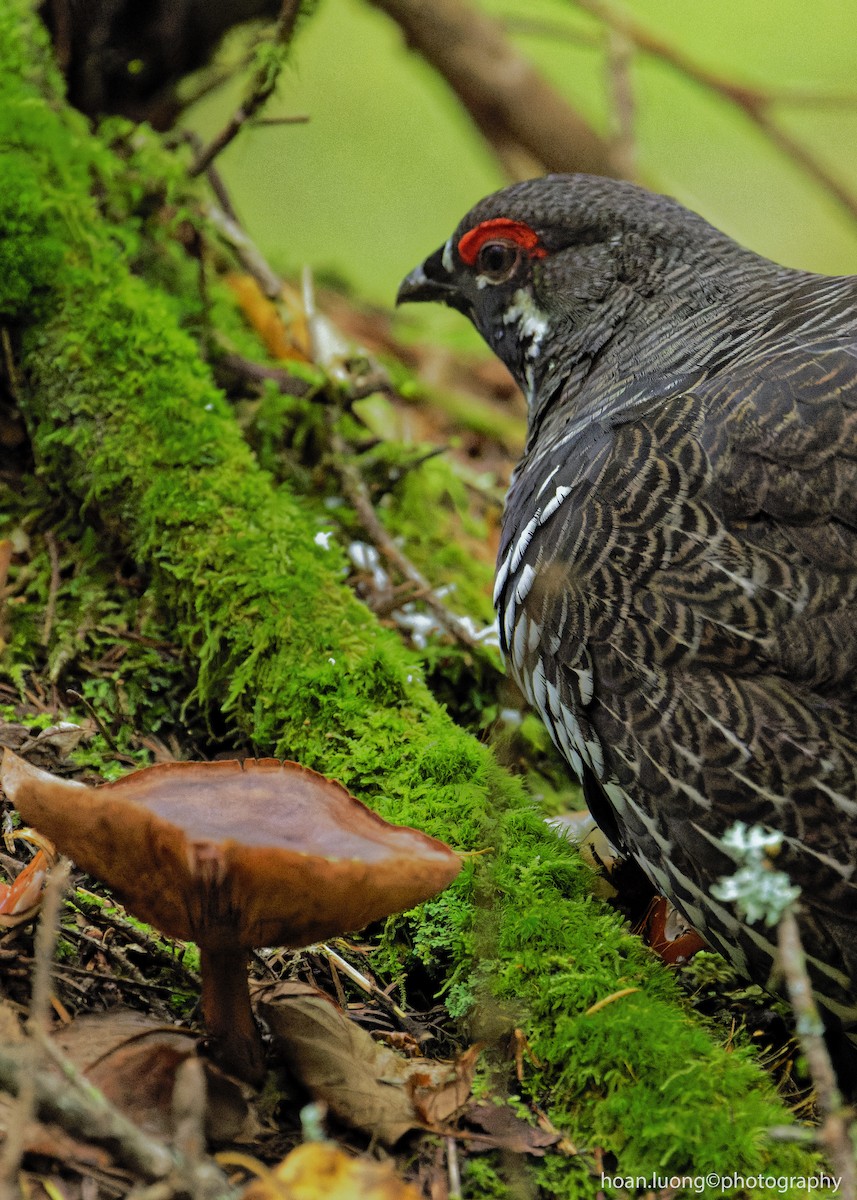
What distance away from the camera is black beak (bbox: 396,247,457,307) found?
4578 mm

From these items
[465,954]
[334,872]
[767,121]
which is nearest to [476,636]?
[465,954]

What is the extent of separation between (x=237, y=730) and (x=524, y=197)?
2.33m

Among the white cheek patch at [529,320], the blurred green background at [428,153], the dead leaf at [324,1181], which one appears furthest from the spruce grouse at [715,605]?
the blurred green background at [428,153]

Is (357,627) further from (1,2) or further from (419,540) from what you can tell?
(1,2)

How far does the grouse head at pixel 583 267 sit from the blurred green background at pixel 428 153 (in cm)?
683

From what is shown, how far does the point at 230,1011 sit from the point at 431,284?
334cm

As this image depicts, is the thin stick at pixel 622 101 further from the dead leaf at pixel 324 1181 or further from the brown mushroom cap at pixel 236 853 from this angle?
the dead leaf at pixel 324 1181

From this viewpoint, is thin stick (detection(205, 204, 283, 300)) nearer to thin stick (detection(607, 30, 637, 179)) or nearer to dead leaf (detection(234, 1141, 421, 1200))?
thin stick (detection(607, 30, 637, 179))

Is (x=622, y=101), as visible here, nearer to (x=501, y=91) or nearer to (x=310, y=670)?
(x=501, y=91)

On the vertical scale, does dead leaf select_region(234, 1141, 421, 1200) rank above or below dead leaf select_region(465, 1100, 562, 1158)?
above

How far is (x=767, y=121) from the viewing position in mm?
7184

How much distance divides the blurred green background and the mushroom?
9.27 m

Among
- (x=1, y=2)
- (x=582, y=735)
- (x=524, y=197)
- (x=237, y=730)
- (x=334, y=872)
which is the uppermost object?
(x=1, y=2)

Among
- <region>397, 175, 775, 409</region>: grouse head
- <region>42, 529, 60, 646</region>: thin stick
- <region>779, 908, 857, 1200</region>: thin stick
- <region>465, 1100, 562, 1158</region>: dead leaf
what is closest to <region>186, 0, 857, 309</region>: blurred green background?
<region>397, 175, 775, 409</region>: grouse head
